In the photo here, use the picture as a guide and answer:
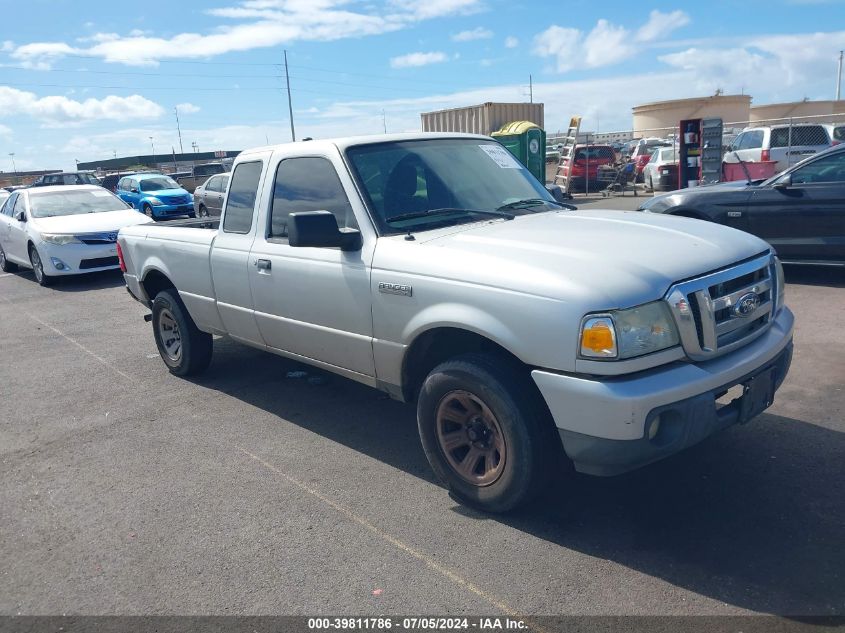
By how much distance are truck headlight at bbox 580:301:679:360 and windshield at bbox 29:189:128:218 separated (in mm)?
12101

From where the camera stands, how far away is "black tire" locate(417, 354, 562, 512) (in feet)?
11.2

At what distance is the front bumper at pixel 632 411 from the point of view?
309 centimetres

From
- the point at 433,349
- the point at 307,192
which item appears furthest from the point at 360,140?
the point at 433,349

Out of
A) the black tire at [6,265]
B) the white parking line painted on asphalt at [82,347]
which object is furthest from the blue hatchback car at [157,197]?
the white parking line painted on asphalt at [82,347]

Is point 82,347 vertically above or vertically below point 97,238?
below

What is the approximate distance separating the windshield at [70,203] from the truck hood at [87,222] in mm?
267

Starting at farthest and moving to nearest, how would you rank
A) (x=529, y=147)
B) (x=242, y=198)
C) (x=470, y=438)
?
1. (x=529, y=147)
2. (x=242, y=198)
3. (x=470, y=438)

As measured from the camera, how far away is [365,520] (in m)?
3.83

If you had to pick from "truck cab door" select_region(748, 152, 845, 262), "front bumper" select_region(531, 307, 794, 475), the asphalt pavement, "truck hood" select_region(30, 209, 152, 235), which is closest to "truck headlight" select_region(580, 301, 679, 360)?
"front bumper" select_region(531, 307, 794, 475)

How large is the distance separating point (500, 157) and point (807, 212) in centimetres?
496

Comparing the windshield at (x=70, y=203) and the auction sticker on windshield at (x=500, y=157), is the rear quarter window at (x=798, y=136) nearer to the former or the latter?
the windshield at (x=70, y=203)

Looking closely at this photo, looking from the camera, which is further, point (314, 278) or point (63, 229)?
point (63, 229)

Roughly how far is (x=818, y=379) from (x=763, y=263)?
212 centimetres

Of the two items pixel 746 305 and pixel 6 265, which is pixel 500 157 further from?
pixel 6 265
